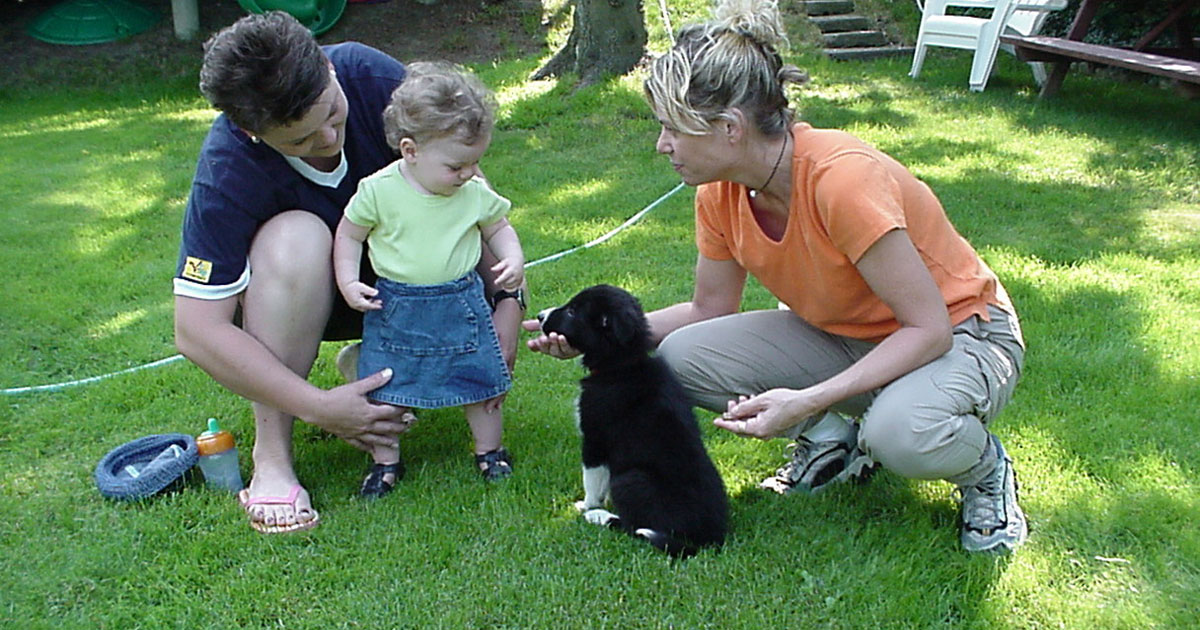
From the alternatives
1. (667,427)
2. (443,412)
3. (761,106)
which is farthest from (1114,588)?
(443,412)

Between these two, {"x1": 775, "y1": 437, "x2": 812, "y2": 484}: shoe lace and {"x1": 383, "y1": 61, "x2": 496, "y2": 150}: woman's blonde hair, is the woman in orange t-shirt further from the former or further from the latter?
{"x1": 383, "y1": 61, "x2": 496, "y2": 150}: woman's blonde hair

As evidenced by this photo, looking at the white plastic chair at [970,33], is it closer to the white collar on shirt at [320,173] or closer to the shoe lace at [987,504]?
the shoe lace at [987,504]

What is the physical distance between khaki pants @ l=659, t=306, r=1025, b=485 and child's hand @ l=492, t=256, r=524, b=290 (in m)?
0.46

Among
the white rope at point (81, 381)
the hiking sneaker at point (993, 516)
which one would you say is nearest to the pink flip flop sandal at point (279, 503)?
the white rope at point (81, 381)

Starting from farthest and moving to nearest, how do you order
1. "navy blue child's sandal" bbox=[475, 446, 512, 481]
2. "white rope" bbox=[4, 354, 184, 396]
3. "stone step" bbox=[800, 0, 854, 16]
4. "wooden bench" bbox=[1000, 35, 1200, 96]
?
1. "stone step" bbox=[800, 0, 854, 16]
2. "wooden bench" bbox=[1000, 35, 1200, 96]
3. "white rope" bbox=[4, 354, 184, 396]
4. "navy blue child's sandal" bbox=[475, 446, 512, 481]

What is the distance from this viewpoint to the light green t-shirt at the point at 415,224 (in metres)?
2.78

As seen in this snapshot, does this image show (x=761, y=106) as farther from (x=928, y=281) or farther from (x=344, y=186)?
(x=344, y=186)

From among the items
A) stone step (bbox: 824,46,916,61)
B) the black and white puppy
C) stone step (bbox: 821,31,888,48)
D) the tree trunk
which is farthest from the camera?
stone step (bbox: 821,31,888,48)

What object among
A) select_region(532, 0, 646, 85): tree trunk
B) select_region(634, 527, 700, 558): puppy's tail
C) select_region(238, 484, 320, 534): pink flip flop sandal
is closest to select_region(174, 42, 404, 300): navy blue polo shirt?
select_region(238, 484, 320, 534): pink flip flop sandal

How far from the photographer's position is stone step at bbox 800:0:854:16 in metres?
11.6

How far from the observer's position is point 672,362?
2.88 m

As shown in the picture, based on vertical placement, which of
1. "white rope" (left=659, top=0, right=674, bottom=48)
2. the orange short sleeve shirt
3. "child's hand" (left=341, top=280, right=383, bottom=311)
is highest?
the orange short sleeve shirt

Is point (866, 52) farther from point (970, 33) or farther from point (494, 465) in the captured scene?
point (494, 465)

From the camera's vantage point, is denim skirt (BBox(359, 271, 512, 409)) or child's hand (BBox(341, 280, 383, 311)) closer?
child's hand (BBox(341, 280, 383, 311))
